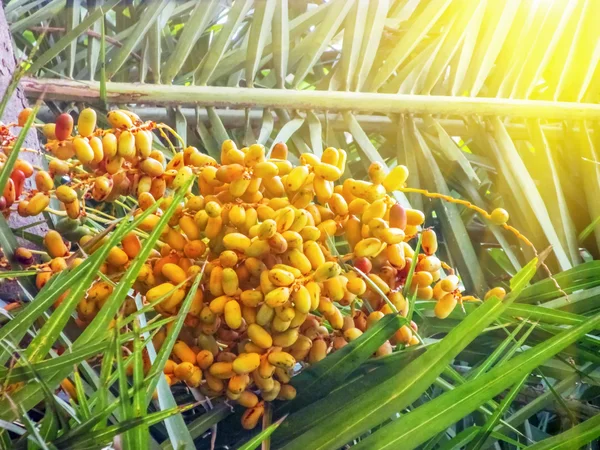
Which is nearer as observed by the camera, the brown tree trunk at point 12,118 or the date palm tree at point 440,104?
the brown tree trunk at point 12,118

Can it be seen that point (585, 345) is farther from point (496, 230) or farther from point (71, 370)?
point (71, 370)

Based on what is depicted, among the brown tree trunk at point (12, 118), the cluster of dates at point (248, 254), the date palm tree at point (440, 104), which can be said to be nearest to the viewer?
the cluster of dates at point (248, 254)

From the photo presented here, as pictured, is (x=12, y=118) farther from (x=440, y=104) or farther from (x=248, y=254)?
(x=440, y=104)

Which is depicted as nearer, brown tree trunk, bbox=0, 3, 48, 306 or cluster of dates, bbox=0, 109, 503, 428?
cluster of dates, bbox=0, 109, 503, 428

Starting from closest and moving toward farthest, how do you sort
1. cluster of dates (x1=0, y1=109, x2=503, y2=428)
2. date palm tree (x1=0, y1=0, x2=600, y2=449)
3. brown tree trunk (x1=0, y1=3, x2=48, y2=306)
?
1. cluster of dates (x1=0, y1=109, x2=503, y2=428)
2. brown tree trunk (x1=0, y1=3, x2=48, y2=306)
3. date palm tree (x1=0, y1=0, x2=600, y2=449)

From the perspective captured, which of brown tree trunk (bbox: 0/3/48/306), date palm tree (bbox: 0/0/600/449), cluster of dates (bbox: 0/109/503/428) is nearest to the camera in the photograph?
cluster of dates (bbox: 0/109/503/428)

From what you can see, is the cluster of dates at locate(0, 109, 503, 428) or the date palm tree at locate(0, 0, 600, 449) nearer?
the cluster of dates at locate(0, 109, 503, 428)

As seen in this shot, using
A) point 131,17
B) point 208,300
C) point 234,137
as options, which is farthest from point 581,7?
point 208,300

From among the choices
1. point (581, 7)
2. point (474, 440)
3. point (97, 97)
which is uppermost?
point (581, 7)
